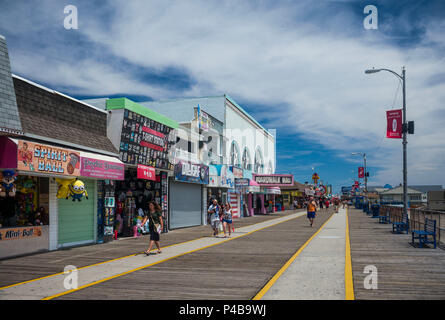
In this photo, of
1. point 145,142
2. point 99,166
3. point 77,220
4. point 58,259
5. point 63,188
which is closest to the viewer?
point 58,259

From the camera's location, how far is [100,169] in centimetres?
1550

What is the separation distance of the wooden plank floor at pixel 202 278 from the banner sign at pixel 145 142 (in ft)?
22.1

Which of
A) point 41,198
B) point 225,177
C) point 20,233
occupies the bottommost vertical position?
point 20,233

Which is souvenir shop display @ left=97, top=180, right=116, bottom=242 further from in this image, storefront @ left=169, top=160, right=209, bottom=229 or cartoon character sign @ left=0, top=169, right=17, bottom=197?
storefront @ left=169, top=160, right=209, bottom=229

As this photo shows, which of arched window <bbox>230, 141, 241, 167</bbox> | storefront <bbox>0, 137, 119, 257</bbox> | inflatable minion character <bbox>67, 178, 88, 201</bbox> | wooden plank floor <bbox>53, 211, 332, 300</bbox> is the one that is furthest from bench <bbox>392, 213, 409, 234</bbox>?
arched window <bbox>230, 141, 241, 167</bbox>

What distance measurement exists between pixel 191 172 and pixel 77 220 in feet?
33.9

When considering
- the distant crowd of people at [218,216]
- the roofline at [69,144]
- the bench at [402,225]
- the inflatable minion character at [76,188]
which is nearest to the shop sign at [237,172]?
the distant crowd of people at [218,216]

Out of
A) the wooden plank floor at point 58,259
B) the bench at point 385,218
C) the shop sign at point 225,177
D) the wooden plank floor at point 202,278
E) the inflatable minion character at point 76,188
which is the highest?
the shop sign at point 225,177

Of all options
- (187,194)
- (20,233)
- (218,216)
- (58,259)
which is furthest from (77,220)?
(187,194)

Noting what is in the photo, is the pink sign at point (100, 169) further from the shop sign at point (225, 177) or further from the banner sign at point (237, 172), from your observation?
the banner sign at point (237, 172)

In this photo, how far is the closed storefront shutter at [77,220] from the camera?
49.6 feet

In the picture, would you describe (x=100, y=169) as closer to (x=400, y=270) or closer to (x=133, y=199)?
(x=133, y=199)

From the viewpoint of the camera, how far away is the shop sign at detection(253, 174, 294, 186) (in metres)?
44.9

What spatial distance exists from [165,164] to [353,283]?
14934mm
